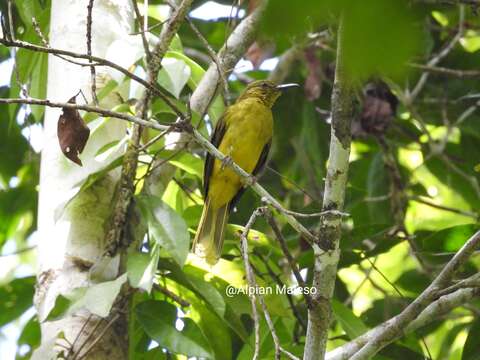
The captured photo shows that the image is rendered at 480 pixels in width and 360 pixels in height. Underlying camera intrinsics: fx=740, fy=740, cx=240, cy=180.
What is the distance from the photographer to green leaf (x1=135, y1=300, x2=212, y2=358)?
3.04 m

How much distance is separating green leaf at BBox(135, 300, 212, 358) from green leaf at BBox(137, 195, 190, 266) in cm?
35

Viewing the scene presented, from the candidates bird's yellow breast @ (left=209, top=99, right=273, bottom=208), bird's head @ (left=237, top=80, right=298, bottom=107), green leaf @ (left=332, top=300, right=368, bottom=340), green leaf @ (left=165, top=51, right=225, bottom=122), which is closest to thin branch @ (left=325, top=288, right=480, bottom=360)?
green leaf @ (left=332, top=300, right=368, bottom=340)

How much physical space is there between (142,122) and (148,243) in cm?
140

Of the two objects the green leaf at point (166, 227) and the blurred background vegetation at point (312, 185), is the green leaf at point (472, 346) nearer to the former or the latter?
the blurred background vegetation at point (312, 185)

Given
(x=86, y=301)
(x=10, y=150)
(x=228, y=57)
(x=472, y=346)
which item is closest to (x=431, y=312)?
(x=472, y=346)

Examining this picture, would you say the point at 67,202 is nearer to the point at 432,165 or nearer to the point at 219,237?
the point at 219,237

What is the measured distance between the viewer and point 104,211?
128 inches

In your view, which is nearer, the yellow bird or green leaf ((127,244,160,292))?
green leaf ((127,244,160,292))

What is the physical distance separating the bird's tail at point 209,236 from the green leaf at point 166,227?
1.49 feet

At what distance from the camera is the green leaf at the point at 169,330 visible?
120 inches

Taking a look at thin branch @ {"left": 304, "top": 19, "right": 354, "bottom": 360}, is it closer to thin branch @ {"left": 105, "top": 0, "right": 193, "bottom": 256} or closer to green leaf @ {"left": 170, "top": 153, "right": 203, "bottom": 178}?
thin branch @ {"left": 105, "top": 0, "right": 193, "bottom": 256}

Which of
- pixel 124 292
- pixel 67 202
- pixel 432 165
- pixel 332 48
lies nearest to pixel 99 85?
pixel 67 202

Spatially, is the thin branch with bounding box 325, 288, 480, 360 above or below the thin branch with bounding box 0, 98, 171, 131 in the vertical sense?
below

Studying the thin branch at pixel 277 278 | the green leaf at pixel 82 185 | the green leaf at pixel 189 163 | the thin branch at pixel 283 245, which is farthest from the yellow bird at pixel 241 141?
the thin branch at pixel 283 245
